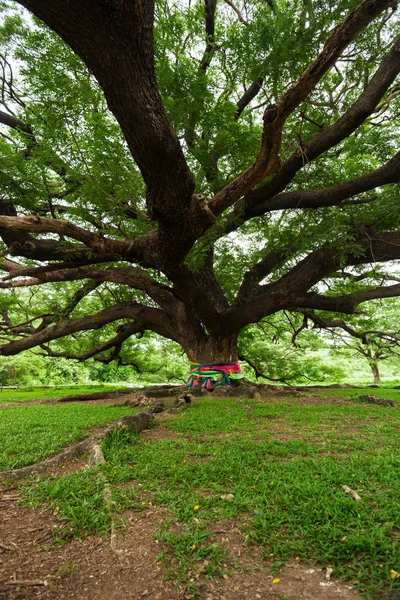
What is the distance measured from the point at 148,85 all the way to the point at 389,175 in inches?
196

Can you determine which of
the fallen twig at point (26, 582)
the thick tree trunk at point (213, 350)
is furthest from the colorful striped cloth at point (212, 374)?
the fallen twig at point (26, 582)

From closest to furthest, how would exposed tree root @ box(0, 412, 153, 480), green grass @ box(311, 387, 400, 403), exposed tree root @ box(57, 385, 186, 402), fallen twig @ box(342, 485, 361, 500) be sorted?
fallen twig @ box(342, 485, 361, 500) → exposed tree root @ box(0, 412, 153, 480) → green grass @ box(311, 387, 400, 403) → exposed tree root @ box(57, 385, 186, 402)

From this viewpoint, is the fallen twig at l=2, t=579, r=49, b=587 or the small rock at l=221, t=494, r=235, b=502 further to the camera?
the small rock at l=221, t=494, r=235, b=502

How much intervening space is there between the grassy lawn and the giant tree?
2.92 metres

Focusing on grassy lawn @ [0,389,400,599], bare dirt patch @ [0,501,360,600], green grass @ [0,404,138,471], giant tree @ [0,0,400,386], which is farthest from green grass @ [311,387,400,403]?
bare dirt patch @ [0,501,360,600]

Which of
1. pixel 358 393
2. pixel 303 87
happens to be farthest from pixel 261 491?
pixel 358 393

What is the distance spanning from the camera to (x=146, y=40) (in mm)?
2678

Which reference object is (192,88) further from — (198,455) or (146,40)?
(198,455)

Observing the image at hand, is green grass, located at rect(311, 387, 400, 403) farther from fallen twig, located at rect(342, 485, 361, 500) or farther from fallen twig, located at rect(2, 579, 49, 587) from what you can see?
fallen twig, located at rect(2, 579, 49, 587)

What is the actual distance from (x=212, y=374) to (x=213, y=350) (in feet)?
2.23

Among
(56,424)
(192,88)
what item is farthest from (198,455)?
(192,88)

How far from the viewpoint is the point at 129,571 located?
5.61 ft

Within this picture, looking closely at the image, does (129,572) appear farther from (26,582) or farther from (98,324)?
(98,324)

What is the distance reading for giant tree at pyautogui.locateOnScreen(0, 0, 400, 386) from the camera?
2951 millimetres
